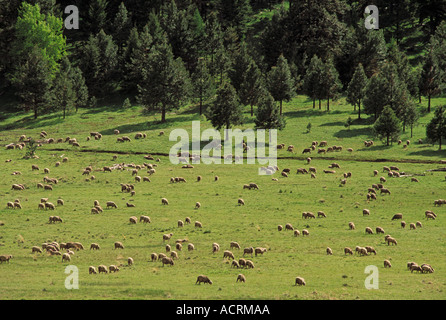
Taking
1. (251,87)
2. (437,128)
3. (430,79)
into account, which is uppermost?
(430,79)

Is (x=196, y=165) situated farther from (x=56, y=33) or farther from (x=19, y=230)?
(x=56, y=33)

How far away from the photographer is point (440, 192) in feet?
245

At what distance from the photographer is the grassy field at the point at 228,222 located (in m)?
44.0

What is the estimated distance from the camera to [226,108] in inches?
4235

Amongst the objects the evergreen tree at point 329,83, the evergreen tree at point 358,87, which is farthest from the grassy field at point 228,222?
the evergreen tree at point 329,83

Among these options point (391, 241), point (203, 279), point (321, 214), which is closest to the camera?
point (203, 279)

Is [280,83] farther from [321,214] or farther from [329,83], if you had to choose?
[321,214]

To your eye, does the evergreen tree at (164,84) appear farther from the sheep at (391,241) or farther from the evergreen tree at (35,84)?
the sheep at (391,241)

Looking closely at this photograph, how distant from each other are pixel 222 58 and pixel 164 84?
21.5 metres

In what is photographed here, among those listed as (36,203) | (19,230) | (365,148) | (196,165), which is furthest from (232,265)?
(365,148)

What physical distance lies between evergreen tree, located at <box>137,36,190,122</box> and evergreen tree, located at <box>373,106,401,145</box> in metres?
37.1

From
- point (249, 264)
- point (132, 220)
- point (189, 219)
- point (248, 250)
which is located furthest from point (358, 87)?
point (249, 264)

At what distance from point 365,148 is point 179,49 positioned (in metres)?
57.4

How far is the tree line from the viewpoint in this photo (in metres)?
119
